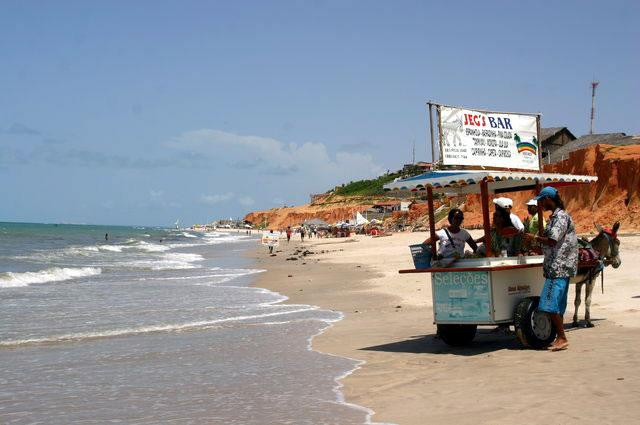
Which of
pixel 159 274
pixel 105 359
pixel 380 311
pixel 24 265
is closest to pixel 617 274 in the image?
pixel 380 311

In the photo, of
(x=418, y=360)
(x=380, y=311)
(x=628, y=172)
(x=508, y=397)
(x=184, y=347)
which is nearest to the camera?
(x=508, y=397)

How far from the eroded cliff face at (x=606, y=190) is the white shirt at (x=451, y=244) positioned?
→ 92.3 feet

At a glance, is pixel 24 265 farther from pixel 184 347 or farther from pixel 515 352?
pixel 515 352

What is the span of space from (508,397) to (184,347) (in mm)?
5564

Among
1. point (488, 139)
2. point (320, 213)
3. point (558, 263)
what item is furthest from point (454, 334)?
point (320, 213)

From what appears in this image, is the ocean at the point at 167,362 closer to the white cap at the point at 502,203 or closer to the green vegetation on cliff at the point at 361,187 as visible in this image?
the white cap at the point at 502,203

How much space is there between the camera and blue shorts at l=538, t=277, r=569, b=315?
8492mm

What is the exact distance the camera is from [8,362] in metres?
9.49

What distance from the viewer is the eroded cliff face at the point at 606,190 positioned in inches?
1512

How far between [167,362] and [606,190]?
38114 mm

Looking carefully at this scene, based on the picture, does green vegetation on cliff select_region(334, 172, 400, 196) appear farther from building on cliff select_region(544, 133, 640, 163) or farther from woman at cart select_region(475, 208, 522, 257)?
woman at cart select_region(475, 208, 522, 257)

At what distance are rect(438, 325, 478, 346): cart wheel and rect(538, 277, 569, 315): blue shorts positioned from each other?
1.19 metres

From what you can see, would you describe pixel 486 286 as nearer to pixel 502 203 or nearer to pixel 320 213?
pixel 502 203

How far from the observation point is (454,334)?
9.34 m
